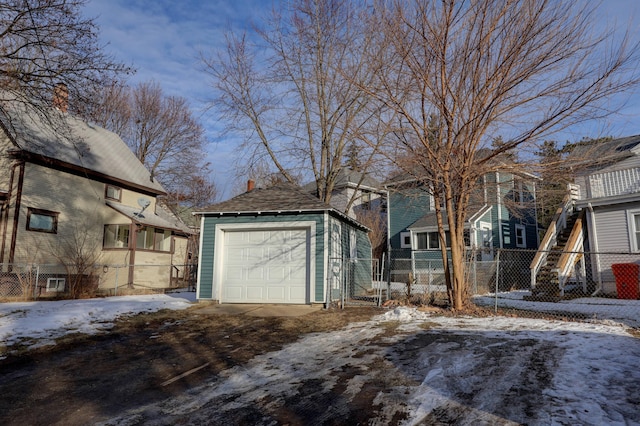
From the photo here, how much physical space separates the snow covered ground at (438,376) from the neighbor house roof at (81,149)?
9.32 m

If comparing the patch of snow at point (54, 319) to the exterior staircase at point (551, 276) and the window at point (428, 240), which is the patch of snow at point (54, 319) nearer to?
the exterior staircase at point (551, 276)

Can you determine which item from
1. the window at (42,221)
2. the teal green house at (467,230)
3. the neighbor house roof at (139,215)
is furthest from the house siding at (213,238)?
the teal green house at (467,230)

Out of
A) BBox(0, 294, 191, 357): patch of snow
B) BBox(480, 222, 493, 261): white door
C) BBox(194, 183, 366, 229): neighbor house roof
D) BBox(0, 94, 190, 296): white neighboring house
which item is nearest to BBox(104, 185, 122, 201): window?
BBox(0, 94, 190, 296): white neighboring house

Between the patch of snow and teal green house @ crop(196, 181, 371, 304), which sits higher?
teal green house @ crop(196, 181, 371, 304)

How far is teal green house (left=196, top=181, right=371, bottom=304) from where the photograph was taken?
36.3 feet

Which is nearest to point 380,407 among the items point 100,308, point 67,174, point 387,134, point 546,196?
point 387,134

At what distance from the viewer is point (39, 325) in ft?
24.6

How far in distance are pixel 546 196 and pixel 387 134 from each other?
15.4 ft

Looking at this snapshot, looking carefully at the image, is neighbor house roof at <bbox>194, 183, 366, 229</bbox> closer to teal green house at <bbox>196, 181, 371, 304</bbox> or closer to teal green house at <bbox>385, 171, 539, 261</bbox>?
teal green house at <bbox>196, 181, 371, 304</bbox>

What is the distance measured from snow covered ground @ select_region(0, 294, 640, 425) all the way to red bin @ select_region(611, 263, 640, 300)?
571 cm

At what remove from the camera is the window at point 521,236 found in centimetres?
2267

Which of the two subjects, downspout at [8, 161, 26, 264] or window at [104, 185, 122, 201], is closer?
downspout at [8, 161, 26, 264]

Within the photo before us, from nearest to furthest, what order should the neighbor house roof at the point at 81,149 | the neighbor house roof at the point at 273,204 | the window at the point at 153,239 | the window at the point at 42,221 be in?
the neighbor house roof at the point at 273,204 < the neighbor house roof at the point at 81,149 < the window at the point at 42,221 < the window at the point at 153,239

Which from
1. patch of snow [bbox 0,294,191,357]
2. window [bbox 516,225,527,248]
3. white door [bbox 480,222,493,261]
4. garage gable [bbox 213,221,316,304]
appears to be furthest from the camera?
window [bbox 516,225,527,248]
